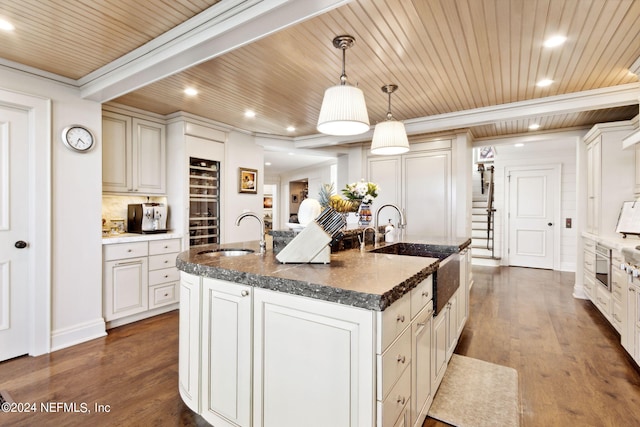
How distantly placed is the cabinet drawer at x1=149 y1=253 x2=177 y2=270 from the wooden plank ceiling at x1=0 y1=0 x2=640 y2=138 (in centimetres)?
176

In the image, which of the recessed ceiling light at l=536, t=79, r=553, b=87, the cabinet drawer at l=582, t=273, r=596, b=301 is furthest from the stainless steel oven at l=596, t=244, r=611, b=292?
the recessed ceiling light at l=536, t=79, r=553, b=87

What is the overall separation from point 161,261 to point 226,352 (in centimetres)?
256

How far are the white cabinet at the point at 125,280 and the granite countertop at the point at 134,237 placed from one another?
0.17 feet

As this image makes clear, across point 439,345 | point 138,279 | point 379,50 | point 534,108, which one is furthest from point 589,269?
point 138,279

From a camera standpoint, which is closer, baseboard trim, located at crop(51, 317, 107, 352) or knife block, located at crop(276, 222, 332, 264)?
knife block, located at crop(276, 222, 332, 264)

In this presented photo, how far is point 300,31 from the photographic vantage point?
7.25 ft

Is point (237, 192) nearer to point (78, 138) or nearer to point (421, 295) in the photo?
point (78, 138)

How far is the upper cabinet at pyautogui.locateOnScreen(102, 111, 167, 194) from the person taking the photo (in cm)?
355

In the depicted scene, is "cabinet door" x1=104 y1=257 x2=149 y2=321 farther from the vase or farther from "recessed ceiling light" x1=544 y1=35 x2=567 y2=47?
"recessed ceiling light" x1=544 y1=35 x2=567 y2=47

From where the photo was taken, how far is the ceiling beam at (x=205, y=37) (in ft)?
5.70

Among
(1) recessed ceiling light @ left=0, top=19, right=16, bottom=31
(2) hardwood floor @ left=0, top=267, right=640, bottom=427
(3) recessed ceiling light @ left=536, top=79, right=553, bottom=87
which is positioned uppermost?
(3) recessed ceiling light @ left=536, top=79, right=553, bottom=87

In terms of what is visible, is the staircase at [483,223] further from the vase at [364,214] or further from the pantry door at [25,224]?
the pantry door at [25,224]

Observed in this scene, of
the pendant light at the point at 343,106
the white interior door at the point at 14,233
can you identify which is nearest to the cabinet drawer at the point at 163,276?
the white interior door at the point at 14,233

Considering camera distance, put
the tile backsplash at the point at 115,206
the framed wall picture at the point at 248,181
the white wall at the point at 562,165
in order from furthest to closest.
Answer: the white wall at the point at 562,165
the framed wall picture at the point at 248,181
the tile backsplash at the point at 115,206
